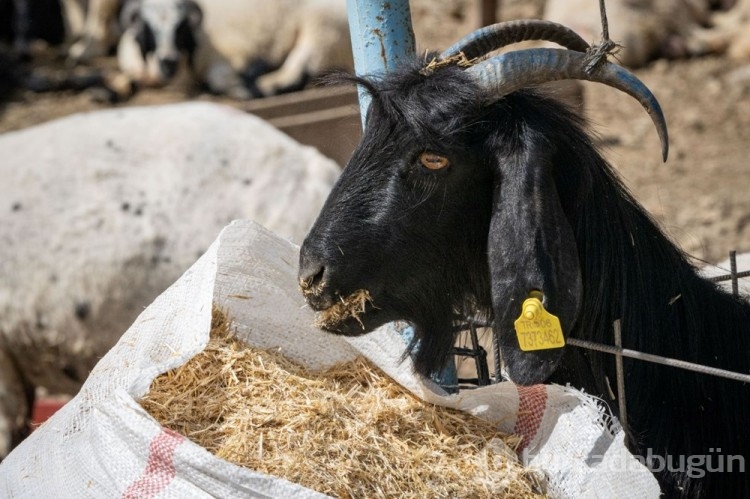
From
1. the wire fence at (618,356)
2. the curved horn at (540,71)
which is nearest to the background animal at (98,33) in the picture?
the wire fence at (618,356)

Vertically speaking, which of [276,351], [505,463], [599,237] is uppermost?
[599,237]

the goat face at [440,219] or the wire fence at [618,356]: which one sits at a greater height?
the goat face at [440,219]

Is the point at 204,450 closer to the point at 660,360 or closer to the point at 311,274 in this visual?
the point at 311,274

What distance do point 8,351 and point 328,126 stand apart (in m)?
2.82

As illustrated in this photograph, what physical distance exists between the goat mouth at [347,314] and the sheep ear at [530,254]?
379mm

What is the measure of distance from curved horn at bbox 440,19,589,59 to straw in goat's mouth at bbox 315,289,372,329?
0.78 m

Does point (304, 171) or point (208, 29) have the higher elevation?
point (208, 29)

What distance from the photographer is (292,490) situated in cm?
218

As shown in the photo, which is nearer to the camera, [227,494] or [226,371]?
[227,494]

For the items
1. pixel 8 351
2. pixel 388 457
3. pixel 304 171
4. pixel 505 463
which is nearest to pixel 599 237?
pixel 505 463

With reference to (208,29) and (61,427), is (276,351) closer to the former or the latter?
(61,427)

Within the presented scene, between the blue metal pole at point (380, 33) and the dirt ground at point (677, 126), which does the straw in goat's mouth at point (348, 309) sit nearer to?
the blue metal pole at point (380, 33)

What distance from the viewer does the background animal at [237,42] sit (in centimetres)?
1230

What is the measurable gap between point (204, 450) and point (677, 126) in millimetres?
8316
